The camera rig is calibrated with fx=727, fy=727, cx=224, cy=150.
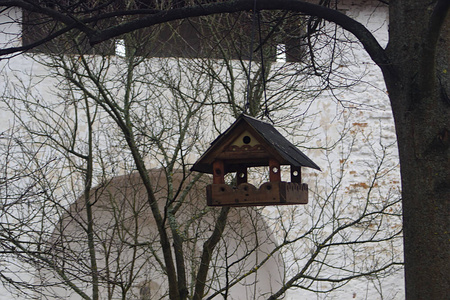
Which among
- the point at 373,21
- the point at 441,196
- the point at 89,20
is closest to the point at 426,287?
the point at 441,196

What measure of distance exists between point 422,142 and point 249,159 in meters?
0.93

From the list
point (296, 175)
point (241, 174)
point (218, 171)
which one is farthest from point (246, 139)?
point (296, 175)

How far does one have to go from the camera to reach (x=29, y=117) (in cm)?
815

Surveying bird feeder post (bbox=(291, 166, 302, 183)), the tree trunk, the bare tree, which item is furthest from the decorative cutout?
the bare tree

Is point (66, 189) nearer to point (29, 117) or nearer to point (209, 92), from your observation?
point (29, 117)

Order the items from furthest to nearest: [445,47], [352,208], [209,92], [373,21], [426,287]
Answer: [373,21] < [352,208] < [209,92] < [445,47] < [426,287]

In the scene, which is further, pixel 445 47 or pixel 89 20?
pixel 89 20

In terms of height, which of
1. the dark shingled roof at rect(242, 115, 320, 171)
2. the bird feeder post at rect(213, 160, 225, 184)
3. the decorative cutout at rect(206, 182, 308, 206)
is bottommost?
the decorative cutout at rect(206, 182, 308, 206)

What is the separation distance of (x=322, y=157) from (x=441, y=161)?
4901mm

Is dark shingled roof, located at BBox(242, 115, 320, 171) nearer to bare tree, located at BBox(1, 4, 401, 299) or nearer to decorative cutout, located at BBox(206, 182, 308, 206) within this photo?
decorative cutout, located at BBox(206, 182, 308, 206)

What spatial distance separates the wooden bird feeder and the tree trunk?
621 mm

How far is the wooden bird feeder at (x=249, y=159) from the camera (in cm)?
389

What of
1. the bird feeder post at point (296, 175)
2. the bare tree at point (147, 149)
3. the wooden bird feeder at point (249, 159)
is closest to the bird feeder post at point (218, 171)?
the wooden bird feeder at point (249, 159)

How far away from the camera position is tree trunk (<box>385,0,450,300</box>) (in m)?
3.65
